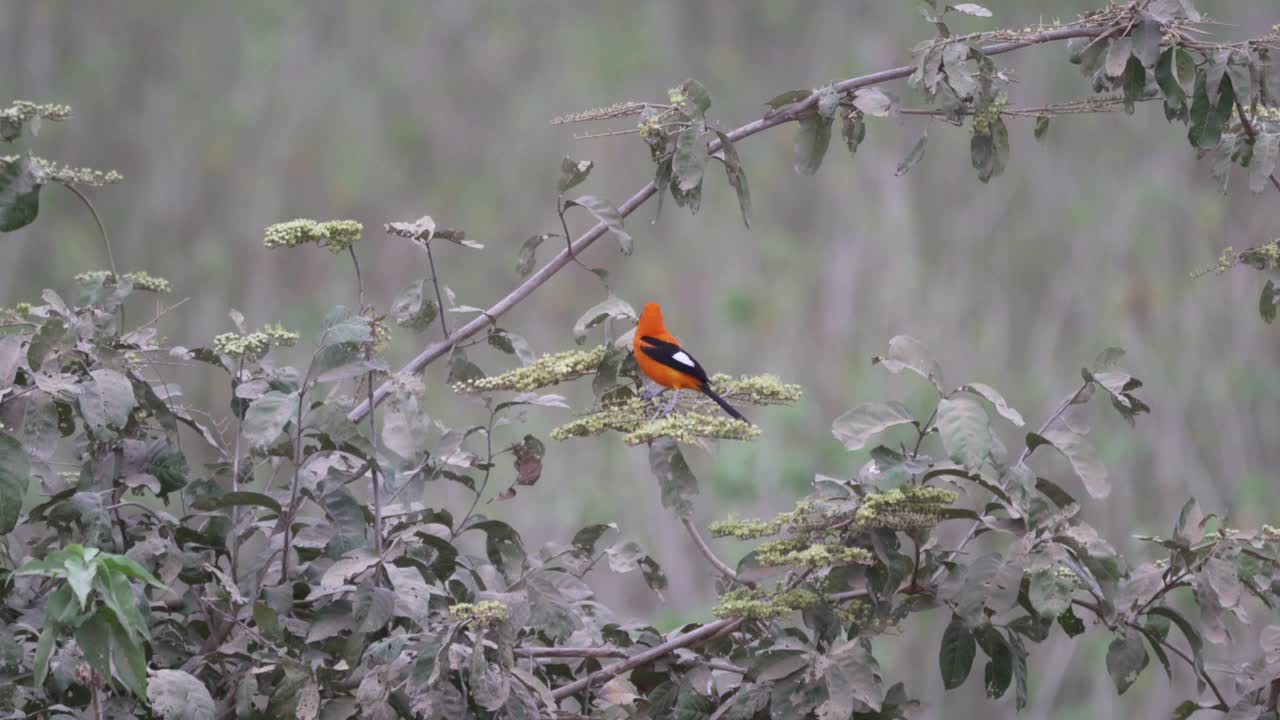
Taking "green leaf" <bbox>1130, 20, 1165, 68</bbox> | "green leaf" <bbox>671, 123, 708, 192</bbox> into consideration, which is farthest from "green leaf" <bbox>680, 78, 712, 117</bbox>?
"green leaf" <bbox>1130, 20, 1165, 68</bbox>

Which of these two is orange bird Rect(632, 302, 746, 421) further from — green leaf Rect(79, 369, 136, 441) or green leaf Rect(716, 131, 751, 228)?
green leaf Rect(79, 369, 136, 441)

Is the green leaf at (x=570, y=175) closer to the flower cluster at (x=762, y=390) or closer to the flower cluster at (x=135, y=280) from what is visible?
the flower cluster at (x=762, y=390)

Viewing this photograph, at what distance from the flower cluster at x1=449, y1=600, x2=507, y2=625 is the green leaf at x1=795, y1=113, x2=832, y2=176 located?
1.03m

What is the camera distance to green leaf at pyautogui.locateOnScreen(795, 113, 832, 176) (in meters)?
2.28

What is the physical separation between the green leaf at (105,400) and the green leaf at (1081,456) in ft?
4.43

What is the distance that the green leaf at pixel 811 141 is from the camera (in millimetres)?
2281

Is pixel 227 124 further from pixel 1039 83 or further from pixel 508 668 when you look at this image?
pixel 508 668

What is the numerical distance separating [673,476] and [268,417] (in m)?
0.62

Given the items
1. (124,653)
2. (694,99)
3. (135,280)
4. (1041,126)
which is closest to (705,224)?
(1041,126)

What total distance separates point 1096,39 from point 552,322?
16.9 feet

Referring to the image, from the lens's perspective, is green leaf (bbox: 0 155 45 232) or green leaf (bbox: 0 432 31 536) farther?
green leaf (bbox: 0 155 45 232)

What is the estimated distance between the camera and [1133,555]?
6781 mm

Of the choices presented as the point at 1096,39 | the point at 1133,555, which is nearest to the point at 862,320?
the point at 1133,555

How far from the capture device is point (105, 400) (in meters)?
1.81
